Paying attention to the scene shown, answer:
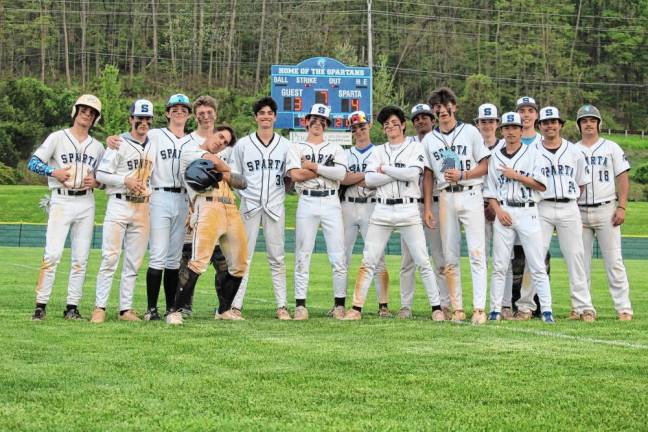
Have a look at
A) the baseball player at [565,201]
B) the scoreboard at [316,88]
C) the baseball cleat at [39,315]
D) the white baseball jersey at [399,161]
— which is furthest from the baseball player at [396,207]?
the scoreboard at [316,88]

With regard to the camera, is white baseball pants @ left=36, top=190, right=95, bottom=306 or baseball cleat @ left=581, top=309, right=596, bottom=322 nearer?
white baseball pants @ left=36, top=190, right=95, bottom=306

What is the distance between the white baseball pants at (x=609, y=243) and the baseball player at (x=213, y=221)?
11.7ft

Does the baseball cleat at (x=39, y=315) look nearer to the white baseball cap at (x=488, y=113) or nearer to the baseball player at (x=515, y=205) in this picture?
the baseball player at (x=515, y=205)

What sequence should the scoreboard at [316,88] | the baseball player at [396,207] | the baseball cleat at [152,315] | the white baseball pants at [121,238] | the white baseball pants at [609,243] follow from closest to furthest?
1. the white baseball pants at [121,238]
2. the baseball cleat at [152,315]
3. the baseball player at [396,207]
4. the white baseball pants at [609,243]
5. the scoreboard at [316,88]

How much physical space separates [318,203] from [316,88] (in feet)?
71.8

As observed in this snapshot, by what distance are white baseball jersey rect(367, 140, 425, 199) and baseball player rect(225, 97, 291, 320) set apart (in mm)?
900

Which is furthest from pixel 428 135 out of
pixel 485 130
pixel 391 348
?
pixel 391 348

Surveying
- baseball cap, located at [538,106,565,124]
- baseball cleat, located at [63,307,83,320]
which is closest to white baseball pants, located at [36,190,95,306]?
Result: baseball cleat, located at [63,307,83,320]

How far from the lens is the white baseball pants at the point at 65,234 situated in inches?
358

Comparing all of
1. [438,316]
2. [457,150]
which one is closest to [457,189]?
[457,150]

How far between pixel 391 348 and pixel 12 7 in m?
80.2

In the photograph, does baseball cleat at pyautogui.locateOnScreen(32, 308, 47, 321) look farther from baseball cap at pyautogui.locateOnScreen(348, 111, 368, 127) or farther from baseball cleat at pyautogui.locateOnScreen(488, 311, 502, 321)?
baseball cleat at pyautogui.locateOnScreen(488, 311, 502, 321)

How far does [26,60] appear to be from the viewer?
80250 mm

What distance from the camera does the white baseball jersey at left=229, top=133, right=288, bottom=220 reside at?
972 centimetres
